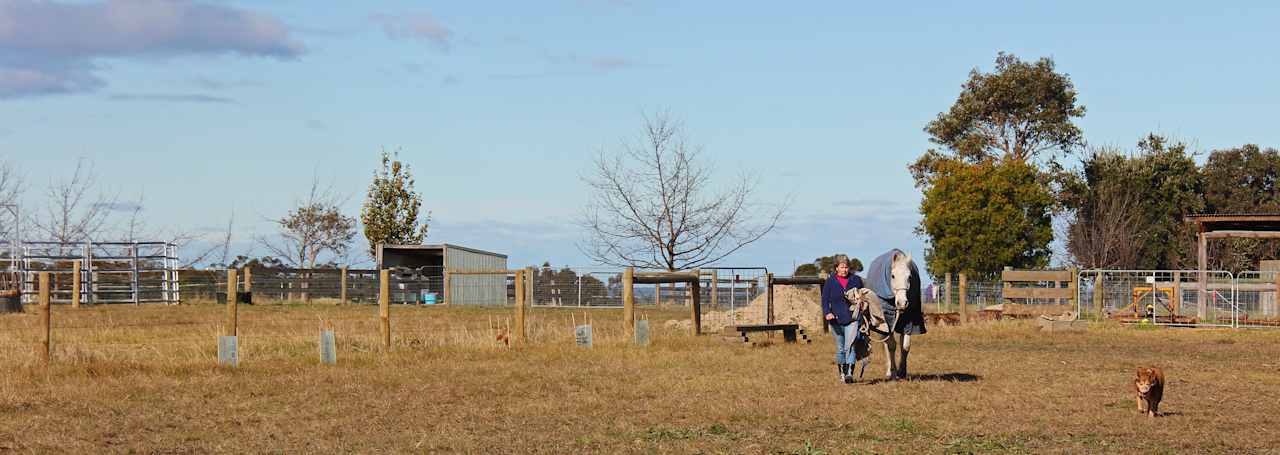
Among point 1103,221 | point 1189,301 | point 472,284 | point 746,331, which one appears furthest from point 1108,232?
point 746,331

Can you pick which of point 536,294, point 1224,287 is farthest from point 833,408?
point 536,294

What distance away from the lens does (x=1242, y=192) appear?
62.9m

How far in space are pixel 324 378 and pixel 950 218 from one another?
44.0 meters

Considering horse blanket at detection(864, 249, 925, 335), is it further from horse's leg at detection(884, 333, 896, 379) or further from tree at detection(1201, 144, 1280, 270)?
tree at detection(1201, 144, 1280, 270)

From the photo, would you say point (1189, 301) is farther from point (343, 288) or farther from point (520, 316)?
point (343, 288)

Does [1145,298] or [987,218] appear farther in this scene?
[987,218]

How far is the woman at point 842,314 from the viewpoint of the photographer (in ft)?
50.4

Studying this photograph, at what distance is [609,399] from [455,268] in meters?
32.5

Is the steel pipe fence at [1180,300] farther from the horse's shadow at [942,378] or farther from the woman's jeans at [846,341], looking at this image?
the woman's jeans at [846,341]

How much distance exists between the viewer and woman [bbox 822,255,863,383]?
50.4 ft

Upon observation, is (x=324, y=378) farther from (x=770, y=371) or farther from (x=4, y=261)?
(x=4, y=261)

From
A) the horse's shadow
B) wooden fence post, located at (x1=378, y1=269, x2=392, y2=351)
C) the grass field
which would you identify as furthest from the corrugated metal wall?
the horse's shadow

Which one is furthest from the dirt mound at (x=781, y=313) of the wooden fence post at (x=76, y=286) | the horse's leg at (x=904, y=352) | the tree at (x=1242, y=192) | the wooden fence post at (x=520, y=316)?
the tree at (x=1242, y=192)

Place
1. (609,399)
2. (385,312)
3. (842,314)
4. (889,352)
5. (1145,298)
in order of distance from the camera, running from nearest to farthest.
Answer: (609,399)
(842,314)
(889,352)
(385,312)
(1145,298)
